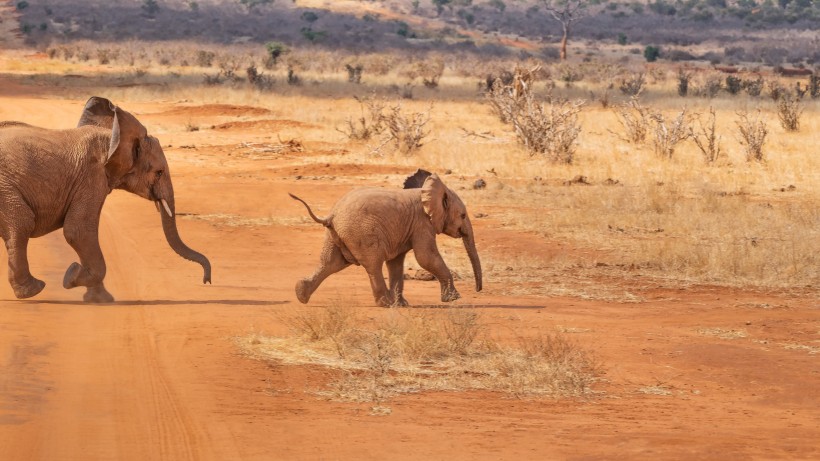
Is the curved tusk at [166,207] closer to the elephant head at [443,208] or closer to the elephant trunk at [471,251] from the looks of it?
the elephant head at [443,208]

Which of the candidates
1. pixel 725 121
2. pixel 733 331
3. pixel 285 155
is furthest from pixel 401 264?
pixel 725 121

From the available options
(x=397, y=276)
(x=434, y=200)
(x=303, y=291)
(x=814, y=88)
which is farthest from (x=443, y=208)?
(x=814, y=88)

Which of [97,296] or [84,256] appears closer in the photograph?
[84,256]

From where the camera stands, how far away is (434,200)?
11.1m

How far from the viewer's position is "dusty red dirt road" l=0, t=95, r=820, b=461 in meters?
6.76

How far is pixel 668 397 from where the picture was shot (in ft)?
27.1

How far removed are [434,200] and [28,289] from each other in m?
3.55

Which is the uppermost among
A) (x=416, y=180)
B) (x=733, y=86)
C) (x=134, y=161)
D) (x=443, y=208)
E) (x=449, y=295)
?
(x=134, y=161)

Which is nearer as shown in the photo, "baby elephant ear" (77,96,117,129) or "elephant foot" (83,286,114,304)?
"elephant foot" (83,286,114,304)

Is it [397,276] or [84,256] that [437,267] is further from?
[84,256]

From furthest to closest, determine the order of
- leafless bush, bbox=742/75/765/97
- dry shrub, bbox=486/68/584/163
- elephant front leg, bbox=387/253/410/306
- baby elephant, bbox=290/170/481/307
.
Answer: leafless bush, bbox=742/75/765/97 < dry shrub, bbox=486/68/584/163 < elephant front leg, bbox=387/253/410/306 < baby elephant, bbox=290/170/481/307

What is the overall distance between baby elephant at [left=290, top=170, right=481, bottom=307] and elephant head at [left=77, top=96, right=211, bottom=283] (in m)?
1.23

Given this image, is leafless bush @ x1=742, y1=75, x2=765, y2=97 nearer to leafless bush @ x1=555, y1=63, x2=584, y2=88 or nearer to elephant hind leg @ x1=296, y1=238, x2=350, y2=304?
leafless bush @ x1=555, y1=63, x2=584, y2=88

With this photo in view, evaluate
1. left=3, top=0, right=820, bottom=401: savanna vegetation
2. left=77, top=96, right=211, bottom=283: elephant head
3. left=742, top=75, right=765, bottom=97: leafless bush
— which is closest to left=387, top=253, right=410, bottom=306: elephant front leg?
left=3, top=0, right=820, bottom=401: savanna vegetation
